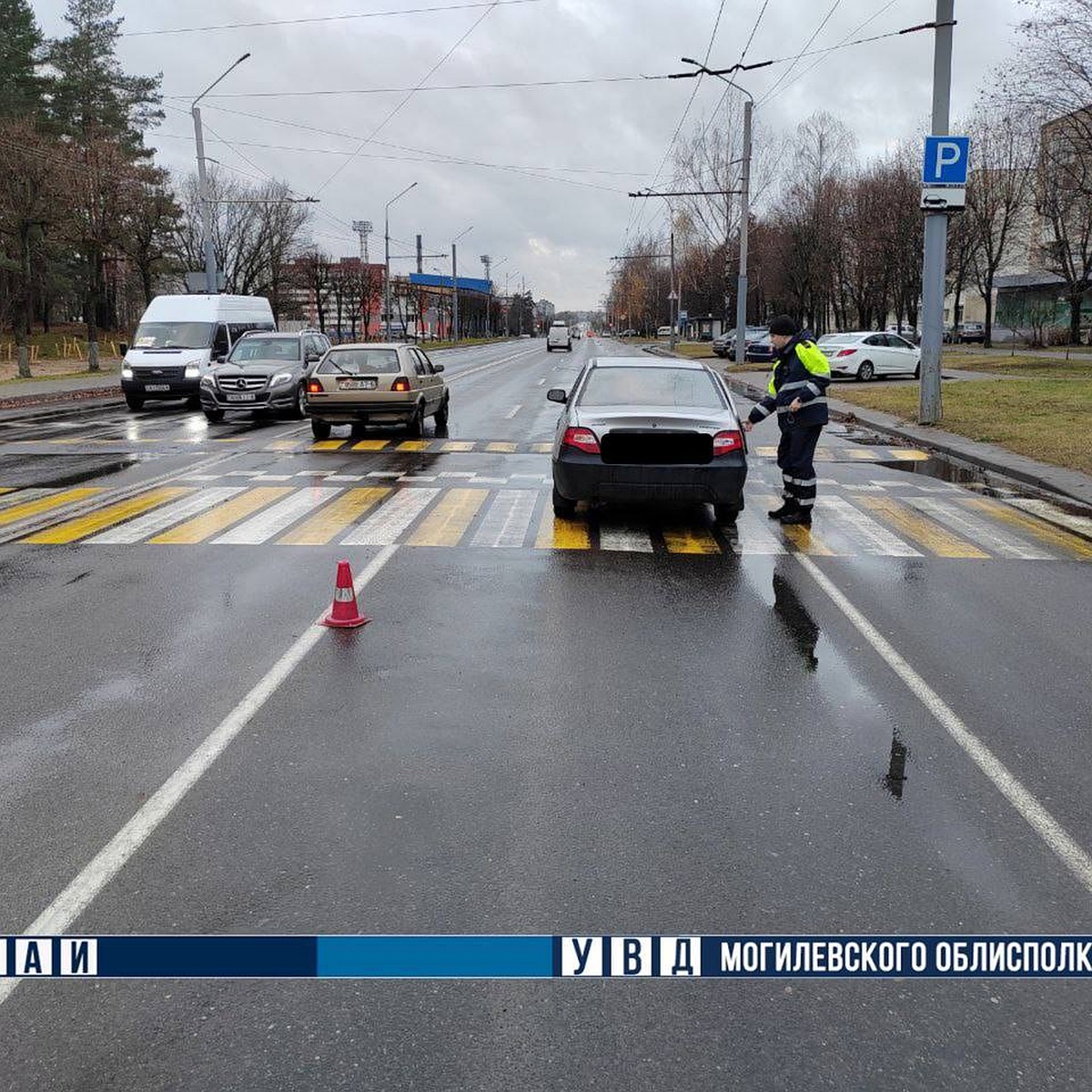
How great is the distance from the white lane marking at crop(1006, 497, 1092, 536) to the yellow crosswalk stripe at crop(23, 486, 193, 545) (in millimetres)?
8930

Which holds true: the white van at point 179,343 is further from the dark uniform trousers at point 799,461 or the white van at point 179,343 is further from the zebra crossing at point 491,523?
the dark uniform trousers at point 799,461

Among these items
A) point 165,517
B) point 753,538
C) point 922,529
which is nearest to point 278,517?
point 165,517

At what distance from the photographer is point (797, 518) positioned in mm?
10234

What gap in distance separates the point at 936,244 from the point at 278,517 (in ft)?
38.5

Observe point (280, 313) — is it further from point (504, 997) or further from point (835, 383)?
point (504, 997)

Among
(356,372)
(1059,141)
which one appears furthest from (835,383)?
(356,372)

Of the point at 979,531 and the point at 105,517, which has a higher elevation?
the point at 105,517

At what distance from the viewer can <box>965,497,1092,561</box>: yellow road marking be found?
9047 mm

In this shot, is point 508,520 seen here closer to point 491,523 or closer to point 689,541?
point 491,523

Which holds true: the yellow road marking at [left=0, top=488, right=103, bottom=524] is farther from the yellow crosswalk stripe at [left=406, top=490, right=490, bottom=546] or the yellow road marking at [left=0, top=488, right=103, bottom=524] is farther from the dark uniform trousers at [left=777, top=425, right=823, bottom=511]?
the dark uniform trousers at [left=777, top=425, right=823, bottom=511]

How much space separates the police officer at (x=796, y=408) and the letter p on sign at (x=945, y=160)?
7.82m

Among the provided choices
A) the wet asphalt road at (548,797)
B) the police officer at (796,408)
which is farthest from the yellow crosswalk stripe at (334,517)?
the police officer at (796,408)

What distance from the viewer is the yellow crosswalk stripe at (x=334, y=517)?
9062 mm

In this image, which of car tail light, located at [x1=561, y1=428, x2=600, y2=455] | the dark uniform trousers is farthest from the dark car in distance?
the dark uniform trousers
